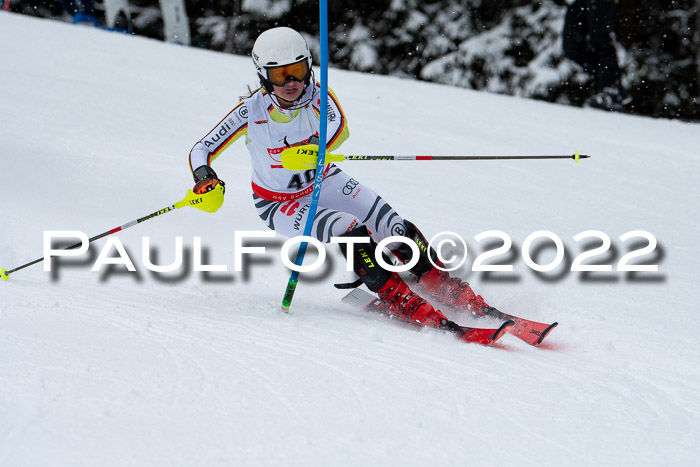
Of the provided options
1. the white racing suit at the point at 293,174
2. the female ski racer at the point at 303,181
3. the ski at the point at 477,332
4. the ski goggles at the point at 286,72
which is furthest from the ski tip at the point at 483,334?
the ski goggles at the point at 286,72

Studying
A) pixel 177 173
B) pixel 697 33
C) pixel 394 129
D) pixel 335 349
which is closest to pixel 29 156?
pixel 177 173

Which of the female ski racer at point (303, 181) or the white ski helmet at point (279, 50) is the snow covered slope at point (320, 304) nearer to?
the female ski racer at point (303, 181)

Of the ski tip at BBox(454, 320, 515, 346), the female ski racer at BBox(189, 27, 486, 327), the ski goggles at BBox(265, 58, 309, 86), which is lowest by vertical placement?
the ski tip at BBox(454, 320, 515, 346)

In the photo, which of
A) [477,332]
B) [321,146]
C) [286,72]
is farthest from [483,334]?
[286,72]

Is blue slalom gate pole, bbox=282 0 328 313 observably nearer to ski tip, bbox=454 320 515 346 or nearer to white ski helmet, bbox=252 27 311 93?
white ski helmet, bbox=252 27 311 93

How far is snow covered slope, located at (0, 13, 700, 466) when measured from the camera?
80.4 inches

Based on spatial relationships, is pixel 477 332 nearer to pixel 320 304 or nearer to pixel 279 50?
pixel 320 304

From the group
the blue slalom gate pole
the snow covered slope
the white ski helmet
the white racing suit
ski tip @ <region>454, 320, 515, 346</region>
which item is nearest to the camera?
the snow covered slope

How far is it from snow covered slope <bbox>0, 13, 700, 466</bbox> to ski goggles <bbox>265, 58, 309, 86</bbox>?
1.19 metres

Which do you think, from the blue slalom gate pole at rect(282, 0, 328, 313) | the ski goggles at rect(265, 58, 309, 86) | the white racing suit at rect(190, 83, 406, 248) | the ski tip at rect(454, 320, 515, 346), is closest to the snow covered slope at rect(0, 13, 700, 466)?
the ski tip at rect(454, 320, 515, 346)

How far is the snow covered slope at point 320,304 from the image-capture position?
2.04 m

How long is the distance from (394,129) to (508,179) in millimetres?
1555

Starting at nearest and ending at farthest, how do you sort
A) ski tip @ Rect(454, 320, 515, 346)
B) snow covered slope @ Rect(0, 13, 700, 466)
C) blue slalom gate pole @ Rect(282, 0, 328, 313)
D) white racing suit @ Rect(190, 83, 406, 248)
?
snow covered slope @ Rect(0, 13, 700, 466) → ski tip @ Rect(454, 320, 515, 346) → blue slalom gate pole @ Rect(282, 0, 328, 313) → white racing suit @ Rect(190, 83, 406, 248)

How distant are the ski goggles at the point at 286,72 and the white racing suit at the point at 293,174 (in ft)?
0.63
